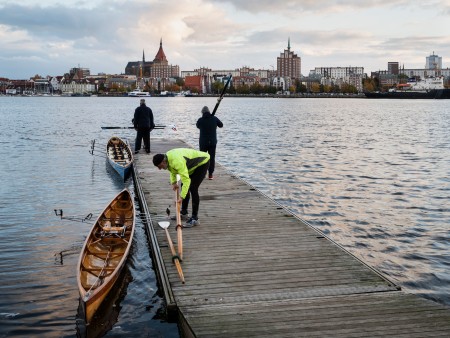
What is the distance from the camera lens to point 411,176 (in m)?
26.2

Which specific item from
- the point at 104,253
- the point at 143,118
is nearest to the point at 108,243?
the point at 104,253

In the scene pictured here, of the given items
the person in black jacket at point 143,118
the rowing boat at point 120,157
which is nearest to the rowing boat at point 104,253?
the rowing boat at point 120,157

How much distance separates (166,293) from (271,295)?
5.67 ft

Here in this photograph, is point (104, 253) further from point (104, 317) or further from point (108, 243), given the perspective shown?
point (104, 317)

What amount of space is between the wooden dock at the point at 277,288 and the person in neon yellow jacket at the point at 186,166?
108 cm

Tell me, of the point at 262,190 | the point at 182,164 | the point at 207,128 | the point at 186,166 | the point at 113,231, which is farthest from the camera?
the point at 262,190

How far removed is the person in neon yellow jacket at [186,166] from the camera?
33.9 ft

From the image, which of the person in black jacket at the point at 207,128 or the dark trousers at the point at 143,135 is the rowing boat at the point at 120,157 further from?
the person in black jacket at the point at 207,128

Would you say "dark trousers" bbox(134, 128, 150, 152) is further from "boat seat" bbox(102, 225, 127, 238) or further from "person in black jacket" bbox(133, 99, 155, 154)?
"boat seat" bbox(102, 225, 127, 238)

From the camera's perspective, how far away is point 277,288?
28.6ft

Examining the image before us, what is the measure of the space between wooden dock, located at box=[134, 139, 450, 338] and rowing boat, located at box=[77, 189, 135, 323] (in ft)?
2.40

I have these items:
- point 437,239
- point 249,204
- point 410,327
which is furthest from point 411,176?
point 410,327

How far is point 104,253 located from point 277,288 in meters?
4.16

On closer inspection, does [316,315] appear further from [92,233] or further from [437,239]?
[437,239]
